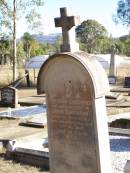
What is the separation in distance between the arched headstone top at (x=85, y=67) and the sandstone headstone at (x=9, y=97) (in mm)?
10658

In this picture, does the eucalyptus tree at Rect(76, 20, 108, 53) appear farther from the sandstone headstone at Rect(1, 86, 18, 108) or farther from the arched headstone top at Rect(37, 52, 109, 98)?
the arched headstone top at Rect(37, 52, 109, 98)

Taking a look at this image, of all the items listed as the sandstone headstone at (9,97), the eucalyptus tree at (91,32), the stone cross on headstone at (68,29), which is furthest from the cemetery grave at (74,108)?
the eucalyptus tree at (91,32)

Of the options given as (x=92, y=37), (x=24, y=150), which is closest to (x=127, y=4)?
(x=24, y=150)

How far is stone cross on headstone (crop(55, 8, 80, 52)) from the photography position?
6.53 metres

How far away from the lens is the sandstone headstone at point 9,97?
17.2 meters

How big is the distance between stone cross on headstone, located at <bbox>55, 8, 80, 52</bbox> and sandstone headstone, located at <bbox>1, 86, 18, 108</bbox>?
10751 mm

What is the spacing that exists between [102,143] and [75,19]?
1896 millimetres

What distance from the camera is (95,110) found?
616 centimetres

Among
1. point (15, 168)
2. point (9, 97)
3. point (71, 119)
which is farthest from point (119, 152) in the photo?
point (9, 97)

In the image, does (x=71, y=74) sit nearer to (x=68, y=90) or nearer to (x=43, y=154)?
(x=68, y=90)

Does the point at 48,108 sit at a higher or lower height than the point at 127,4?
lower

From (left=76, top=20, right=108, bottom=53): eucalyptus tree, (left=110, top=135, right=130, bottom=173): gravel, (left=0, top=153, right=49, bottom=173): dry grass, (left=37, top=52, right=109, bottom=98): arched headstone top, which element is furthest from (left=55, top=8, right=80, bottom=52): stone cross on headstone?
(left=76, top=20, right=108, bottom=53): eucalyptus tree

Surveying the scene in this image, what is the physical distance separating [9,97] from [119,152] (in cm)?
946

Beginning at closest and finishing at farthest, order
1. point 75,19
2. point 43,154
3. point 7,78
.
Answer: point 75,19, point 43,154, point 7,78
